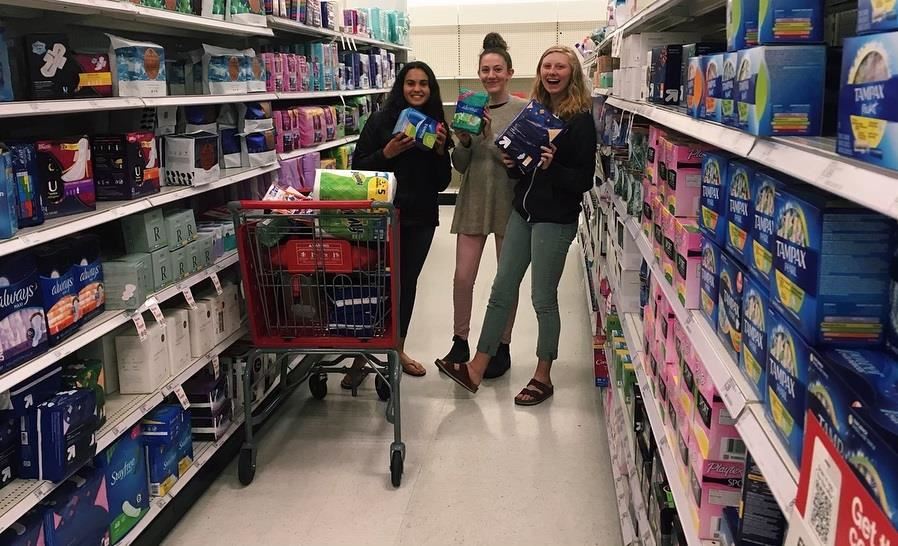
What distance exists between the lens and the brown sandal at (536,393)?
13.1ft

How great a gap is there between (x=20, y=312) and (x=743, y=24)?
1874 mm

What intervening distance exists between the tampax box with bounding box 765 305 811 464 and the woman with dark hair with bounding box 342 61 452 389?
2776mm

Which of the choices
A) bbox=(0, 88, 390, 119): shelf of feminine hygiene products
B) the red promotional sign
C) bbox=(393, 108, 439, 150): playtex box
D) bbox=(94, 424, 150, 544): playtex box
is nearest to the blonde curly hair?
bbox=(393, 108, 439, 150): playtex box

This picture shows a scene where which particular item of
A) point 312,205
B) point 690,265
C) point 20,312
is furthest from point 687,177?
point 20,312

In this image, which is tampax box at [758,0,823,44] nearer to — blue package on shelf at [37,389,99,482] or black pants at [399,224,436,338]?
blue package on shelf at [37,389,99,482]

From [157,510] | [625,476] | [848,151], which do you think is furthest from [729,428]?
[157,510]

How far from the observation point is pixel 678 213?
77.9 inches

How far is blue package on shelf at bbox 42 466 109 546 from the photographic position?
86.0 inches

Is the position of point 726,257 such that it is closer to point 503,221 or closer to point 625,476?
point 625,476

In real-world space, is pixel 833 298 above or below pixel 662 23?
below

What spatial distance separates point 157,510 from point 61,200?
45.8 inches

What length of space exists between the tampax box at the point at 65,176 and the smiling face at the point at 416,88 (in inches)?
71.3

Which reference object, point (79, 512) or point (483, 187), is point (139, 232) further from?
point (483, 187)

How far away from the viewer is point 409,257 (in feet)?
13.3
